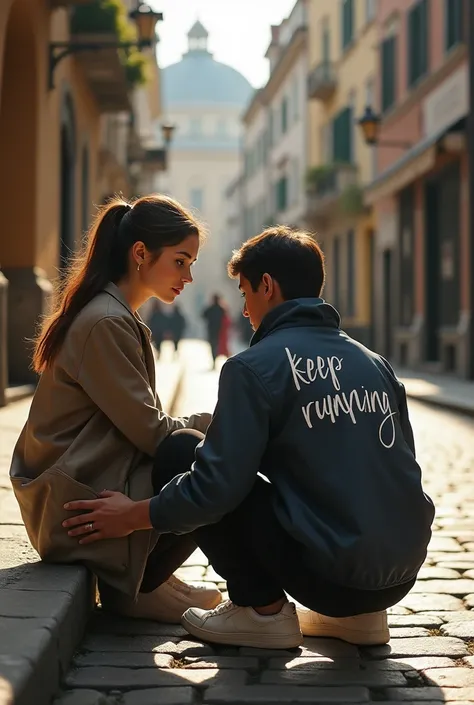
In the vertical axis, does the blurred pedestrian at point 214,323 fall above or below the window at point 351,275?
below

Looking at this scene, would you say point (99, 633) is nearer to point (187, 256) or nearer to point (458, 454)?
point (187, 256)

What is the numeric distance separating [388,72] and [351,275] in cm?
703

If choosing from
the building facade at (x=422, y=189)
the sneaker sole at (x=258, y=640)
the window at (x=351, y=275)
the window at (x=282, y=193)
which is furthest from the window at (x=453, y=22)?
the window at (x=282, y=193)

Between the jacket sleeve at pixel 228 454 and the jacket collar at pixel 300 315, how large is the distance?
0.79 ft

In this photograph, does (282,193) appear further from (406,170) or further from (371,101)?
(406,170)

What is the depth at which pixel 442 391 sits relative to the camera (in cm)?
1530

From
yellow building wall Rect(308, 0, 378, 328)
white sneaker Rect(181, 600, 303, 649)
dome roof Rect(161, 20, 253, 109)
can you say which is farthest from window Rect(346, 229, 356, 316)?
dome roof Rect(161, 20, 253, 109)

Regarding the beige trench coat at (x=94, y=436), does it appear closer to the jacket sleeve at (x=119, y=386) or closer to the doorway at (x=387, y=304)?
the jacket sleeve at (x=119, y=386)

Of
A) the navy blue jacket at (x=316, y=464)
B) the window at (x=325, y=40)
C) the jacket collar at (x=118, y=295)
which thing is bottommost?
the navy blue jacket at (x=316, y=464)

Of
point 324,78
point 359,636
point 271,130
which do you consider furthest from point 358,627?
point 271,130

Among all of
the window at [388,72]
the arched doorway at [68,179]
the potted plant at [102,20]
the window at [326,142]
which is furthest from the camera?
the window at [326,142]

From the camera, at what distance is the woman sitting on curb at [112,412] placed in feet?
11.8

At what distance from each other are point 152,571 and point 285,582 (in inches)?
22.3

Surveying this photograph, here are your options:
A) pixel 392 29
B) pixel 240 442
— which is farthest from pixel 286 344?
pixel 392 29
